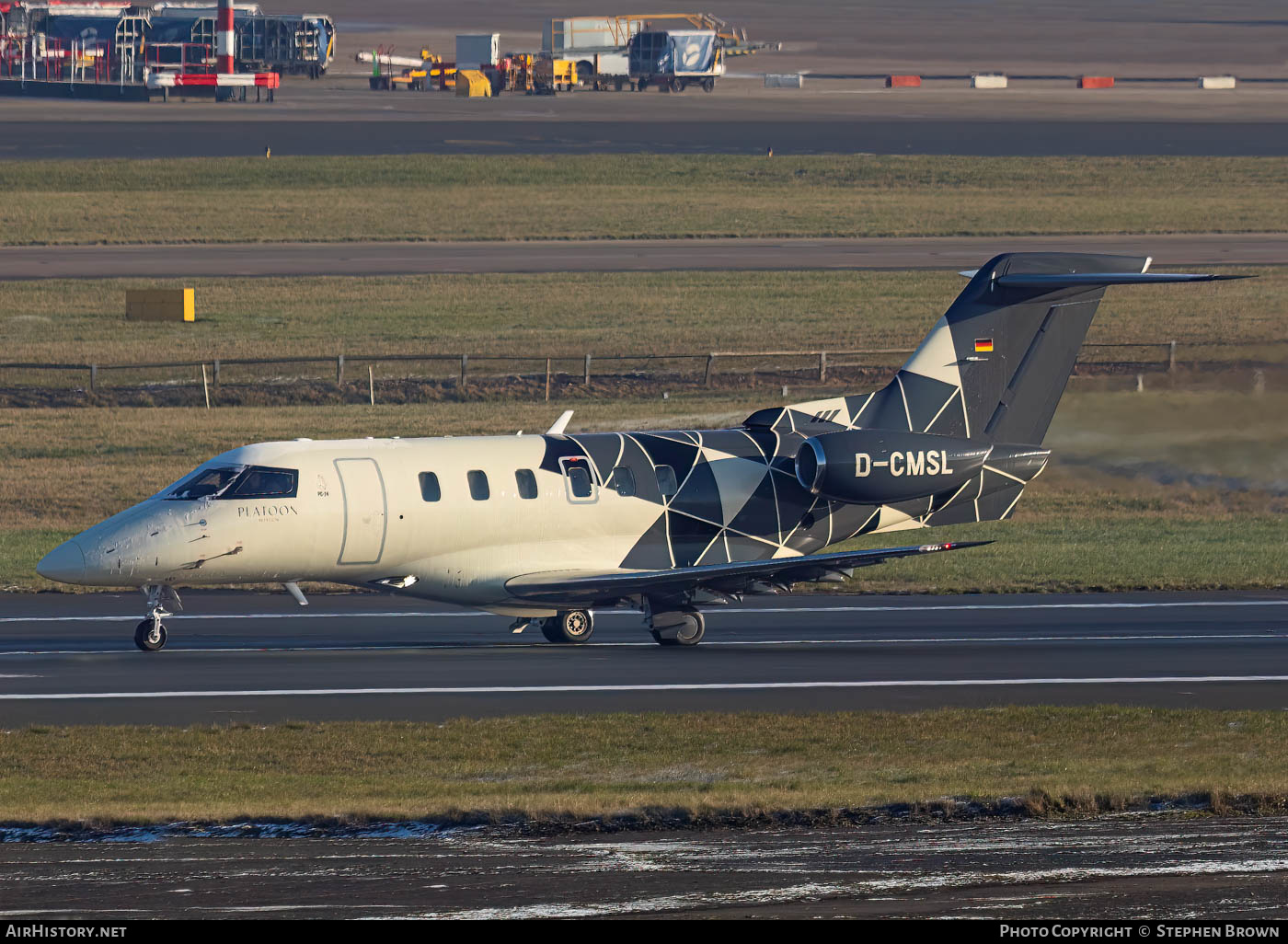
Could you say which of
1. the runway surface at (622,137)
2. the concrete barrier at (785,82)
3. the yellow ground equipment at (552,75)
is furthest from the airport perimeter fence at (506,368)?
the concrete barrier at (785,82)

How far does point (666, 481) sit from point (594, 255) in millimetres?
54319

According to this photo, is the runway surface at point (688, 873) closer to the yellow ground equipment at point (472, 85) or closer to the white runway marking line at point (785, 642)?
the white runway marking line at point (785, 642)

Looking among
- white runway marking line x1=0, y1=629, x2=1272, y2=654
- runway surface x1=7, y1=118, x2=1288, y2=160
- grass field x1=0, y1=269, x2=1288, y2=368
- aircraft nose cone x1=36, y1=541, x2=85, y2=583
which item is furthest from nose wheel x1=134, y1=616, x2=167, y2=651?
runway surface x1=7, y1=118, x2=1288, y2=160

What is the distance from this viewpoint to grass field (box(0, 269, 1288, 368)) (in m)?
62.4

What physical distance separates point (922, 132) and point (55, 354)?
245 feet

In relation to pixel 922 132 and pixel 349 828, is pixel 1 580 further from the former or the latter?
pixel 922 132

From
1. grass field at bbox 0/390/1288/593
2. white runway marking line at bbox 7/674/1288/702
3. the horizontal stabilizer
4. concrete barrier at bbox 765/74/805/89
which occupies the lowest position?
grass field at bbox 0/390/1288/593

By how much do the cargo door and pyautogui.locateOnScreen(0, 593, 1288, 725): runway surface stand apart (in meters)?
1.62

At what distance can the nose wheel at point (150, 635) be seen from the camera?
89.8 ft

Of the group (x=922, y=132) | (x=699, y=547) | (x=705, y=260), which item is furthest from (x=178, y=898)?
(x=922, y=132)

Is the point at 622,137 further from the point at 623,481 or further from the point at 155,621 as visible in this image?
the point at 155,621

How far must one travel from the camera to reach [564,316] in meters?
68.5

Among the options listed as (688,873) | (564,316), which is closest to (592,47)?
(564,316)

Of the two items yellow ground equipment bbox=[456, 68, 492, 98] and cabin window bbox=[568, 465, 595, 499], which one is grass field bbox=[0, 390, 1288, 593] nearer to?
cabin window bbox=[568, 465, 595, 499]
